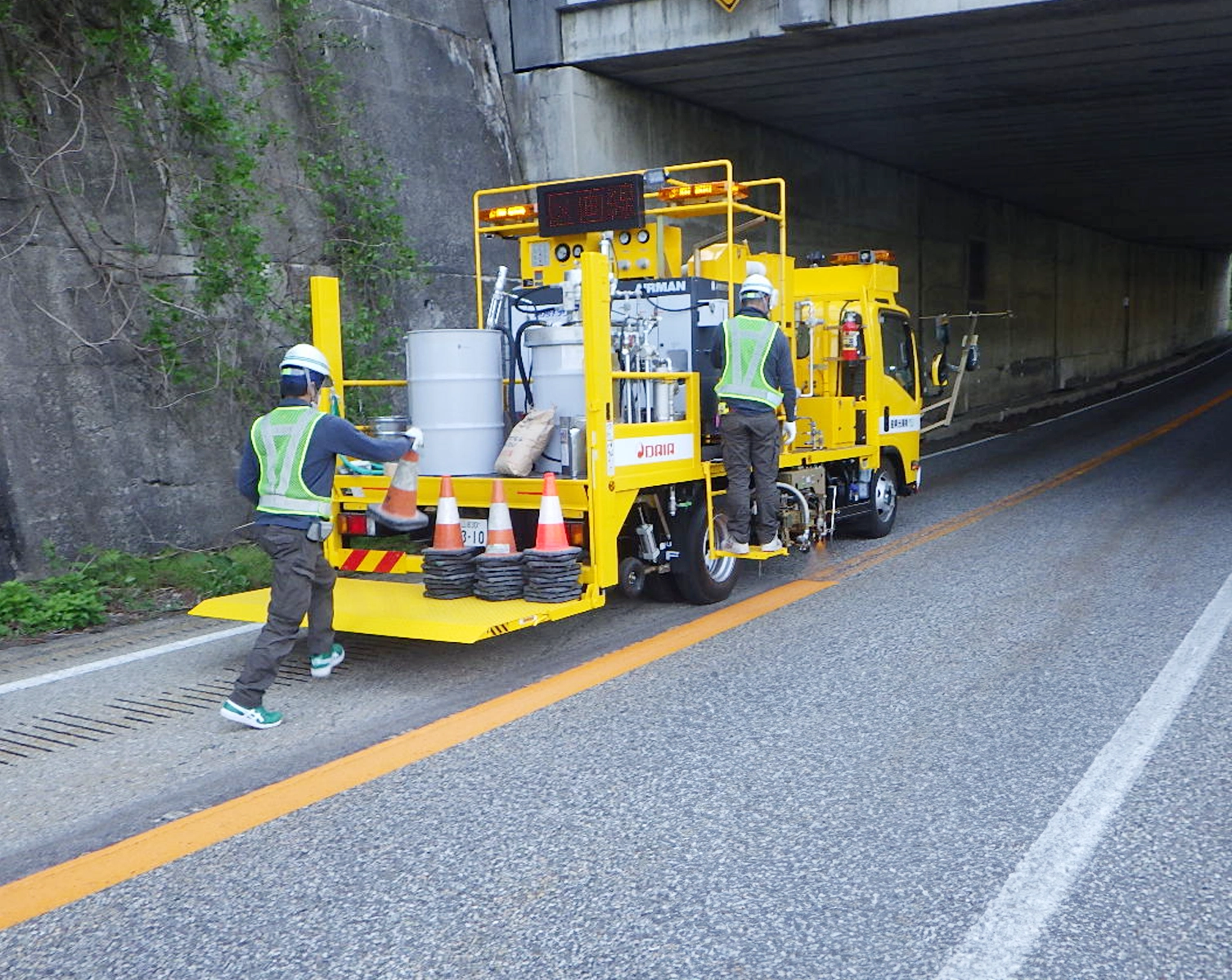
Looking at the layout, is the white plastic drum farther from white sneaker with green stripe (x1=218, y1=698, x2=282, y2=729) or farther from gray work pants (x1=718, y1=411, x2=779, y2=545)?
white sneaker with green stripe (x1=218, y1=698, x2=282, y2=729)

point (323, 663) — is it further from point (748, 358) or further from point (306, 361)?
point (748, 358)

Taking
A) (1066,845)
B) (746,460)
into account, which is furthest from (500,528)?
(1066,845)

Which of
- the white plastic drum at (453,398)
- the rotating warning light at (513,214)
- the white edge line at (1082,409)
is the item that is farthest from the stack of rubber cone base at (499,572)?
the white edge line at (1082,409)

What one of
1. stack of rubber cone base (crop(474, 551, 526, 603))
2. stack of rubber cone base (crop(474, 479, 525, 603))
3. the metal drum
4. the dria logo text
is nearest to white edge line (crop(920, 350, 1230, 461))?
the dria logo text

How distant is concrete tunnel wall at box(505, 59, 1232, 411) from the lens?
564 inches

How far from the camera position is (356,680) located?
5.98 meters

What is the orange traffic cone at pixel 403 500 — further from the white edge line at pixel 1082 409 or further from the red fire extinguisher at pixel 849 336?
the white edge line at pixel 1082 409

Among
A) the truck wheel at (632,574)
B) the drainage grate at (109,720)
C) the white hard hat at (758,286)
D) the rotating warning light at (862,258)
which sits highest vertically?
the rotating warning light at (862,258)

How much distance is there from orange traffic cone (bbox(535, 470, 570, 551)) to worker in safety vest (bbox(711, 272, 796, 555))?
5.65 ft

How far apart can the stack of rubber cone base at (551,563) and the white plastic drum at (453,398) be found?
912 millimetres

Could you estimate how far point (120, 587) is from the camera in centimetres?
841

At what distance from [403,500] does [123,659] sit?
6.65ft

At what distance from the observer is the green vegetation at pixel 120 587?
7531 mm

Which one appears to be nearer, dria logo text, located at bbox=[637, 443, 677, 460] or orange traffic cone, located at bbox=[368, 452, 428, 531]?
orange traffic cone, located at bbox=[368, 452, 428, 531]
